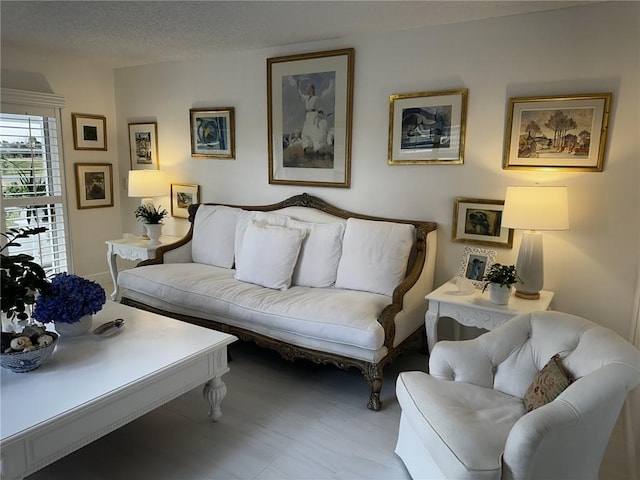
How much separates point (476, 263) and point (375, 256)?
0.67 m

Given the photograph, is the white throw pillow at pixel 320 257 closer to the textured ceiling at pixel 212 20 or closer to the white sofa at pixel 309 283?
the white sofa at pixel 309 283

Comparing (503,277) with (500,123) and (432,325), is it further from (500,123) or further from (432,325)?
(500,123)

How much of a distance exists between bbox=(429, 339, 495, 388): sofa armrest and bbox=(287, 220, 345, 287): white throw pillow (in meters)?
1.26

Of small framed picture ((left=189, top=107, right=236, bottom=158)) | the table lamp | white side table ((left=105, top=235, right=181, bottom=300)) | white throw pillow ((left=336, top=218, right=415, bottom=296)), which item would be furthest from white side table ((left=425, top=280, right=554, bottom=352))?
white side table ((left=105, top=235, right=181, bottom=300))

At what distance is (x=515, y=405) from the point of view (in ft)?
6.19

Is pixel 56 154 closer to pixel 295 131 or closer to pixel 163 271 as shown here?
pixel 163 271

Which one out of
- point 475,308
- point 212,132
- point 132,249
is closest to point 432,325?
point 475,308

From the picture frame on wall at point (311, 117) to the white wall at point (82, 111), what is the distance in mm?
2056

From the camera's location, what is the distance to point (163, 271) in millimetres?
3473

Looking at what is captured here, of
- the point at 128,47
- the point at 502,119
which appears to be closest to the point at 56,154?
the point at 128,47

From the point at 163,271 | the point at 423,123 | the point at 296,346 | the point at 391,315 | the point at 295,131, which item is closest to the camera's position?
the point at 391,315

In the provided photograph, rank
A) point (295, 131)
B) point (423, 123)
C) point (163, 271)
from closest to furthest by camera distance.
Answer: point (423, 123), point (163, 271), point (295, 131)

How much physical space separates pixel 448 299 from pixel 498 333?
1.89 ft

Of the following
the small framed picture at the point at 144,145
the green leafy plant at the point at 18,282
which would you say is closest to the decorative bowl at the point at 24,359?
the green leafy plant at the point at 18,282
